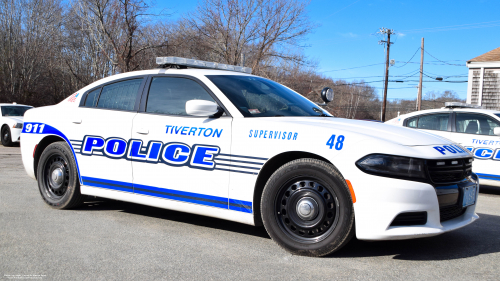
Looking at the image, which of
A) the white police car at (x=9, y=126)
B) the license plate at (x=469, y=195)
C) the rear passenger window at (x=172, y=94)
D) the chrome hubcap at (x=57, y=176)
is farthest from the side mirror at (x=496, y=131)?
the white police car at (x=9, y=126)

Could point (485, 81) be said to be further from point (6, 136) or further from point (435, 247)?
point (6, 136)

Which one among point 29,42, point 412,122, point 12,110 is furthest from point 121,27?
point 29,42

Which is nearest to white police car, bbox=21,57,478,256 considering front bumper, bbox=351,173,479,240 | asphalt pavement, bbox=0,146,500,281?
front bumper, bbox=351,173,479,240

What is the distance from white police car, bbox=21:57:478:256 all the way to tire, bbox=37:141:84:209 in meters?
0.01

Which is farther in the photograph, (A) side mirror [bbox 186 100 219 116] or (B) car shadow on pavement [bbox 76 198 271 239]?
(B) car shadow on pavement [bbox 76 198 271 239]

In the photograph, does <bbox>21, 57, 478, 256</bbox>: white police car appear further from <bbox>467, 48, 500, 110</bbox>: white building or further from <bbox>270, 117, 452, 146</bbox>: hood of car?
<bbox>467, 48, 500, 110</bbox>: white building

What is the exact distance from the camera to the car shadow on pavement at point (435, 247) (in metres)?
3.47

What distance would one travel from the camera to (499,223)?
187 inches

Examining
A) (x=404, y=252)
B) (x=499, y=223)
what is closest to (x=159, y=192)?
(x=404, y=252)

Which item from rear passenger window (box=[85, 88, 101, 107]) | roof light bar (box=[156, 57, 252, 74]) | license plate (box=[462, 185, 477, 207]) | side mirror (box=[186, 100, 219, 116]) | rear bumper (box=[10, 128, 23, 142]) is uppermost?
roof light bar (box=[156, 57, 252, 74])

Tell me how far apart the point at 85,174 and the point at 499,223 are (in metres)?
4.48

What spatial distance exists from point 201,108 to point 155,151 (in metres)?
0.73

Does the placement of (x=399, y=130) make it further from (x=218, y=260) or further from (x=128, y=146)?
(x=128, y=146)

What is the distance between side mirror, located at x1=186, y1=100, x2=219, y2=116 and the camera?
12.4 ft
